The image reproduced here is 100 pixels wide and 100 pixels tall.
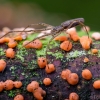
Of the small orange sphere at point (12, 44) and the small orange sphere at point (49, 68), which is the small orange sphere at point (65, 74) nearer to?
the small orange sphere at point (49, 68)

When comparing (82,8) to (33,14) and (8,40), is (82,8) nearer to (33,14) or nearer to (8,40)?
(33,14)

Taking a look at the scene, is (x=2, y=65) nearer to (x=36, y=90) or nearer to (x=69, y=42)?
(x=36, y=90)

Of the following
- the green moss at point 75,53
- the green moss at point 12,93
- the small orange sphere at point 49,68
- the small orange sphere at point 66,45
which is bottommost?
the green moss at point 12,93

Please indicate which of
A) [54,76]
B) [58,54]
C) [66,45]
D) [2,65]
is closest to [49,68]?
[54,76]

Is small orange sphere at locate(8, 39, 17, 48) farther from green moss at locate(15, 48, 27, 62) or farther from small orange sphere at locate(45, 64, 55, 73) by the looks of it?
small orange sphere at locate(45, 64, 55, 73)

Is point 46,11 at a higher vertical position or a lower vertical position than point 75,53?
higher

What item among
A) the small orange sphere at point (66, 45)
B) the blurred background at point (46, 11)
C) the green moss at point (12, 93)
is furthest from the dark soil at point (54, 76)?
the blurred background at point (46, 11)

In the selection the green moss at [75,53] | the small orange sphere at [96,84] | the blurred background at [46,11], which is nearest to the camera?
the small orange sphere at [96,84]

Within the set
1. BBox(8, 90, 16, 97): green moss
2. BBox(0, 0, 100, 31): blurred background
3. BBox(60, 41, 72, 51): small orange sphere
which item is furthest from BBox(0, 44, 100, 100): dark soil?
BBox(0, 0, 100, 31): blurred background
